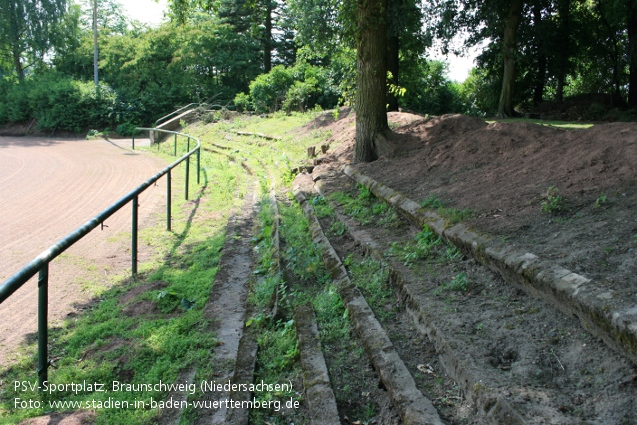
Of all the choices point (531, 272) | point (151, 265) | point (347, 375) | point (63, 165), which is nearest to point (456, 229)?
point (531, 272)

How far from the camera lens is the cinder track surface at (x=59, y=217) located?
5.71 m

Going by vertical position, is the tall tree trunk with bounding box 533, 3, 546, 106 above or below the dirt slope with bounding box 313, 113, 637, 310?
above

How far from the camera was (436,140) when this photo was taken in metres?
10.1

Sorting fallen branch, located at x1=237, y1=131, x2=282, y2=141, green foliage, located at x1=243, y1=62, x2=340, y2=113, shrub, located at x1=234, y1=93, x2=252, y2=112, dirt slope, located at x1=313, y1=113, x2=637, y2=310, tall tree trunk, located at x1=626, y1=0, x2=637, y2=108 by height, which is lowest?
fallen branch, located at x1=237, y1=131, x2=282, y2=141

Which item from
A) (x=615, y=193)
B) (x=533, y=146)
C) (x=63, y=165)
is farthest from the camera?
(x=63, y=165)

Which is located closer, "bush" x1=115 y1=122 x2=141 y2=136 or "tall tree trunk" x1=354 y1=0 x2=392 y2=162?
"tall tree trunk" x1=354 y1=0 x2=392 y2=162

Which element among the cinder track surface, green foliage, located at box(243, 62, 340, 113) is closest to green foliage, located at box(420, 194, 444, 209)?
the cinder track surface

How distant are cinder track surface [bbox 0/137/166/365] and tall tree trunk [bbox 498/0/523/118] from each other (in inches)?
516

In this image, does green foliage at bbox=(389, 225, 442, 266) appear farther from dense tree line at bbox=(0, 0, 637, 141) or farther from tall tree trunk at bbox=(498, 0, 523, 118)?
tall tree trunk at bbox=(498, 0, 523, 118)

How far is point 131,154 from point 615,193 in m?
20.4

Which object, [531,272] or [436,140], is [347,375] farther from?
[436,140]

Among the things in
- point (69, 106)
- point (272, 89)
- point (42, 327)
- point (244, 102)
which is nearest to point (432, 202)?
point (42, 327)

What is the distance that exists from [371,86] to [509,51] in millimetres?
12222

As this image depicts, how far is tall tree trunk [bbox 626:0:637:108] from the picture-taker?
20.1m
